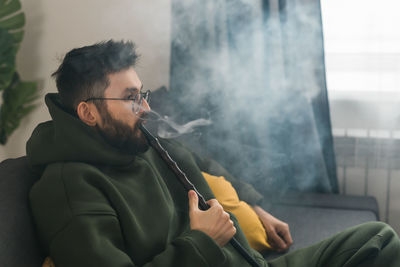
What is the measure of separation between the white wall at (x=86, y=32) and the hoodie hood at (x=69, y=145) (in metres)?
1.33

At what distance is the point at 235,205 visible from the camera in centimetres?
179

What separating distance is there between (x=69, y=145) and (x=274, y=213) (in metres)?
1.23

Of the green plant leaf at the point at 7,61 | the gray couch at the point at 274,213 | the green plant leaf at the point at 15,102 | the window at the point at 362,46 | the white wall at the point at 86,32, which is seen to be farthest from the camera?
the green plant leaf at the point at 15,102

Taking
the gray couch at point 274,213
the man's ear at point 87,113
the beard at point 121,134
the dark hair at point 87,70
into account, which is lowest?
the gray couch at point 274,213

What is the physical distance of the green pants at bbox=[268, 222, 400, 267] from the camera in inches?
51.1

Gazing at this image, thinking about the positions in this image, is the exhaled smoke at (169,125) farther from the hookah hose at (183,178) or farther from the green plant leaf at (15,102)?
the green plant leaf at (15,102)

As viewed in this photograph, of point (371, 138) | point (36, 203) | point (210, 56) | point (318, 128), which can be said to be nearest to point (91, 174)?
point (36, 203)

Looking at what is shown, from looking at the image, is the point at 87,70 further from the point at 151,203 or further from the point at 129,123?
the point at 151,203

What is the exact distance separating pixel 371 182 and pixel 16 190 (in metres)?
1.93

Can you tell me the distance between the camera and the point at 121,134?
4.30ft

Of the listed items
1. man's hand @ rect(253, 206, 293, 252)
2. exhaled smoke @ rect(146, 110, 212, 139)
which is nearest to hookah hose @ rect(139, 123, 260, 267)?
exhaled smoke @ rect(146, 110, 212, 139)

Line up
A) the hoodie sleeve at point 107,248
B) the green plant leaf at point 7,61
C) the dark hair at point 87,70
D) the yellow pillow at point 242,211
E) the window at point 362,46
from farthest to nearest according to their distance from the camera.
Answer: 1. the green plant leaf at point 7,61
2. the window at point 362,46
3. the yellow pillow at point 242,211
4. the dark hair at point 87,70
5. the hoodie sleeve at point 107,248

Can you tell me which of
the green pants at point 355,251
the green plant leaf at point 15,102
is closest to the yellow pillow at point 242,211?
the green pants at point 355,251

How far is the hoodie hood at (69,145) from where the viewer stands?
1.25 metres
